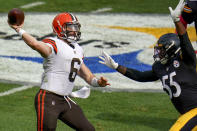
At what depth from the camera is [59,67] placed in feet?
20.3

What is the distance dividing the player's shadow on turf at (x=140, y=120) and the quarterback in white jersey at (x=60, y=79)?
90.3 inches

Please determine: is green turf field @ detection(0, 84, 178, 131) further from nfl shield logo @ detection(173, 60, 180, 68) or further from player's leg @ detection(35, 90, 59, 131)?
nfl shield logo @ detection(173, 60, 180, 68)

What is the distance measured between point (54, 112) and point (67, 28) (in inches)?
42.1

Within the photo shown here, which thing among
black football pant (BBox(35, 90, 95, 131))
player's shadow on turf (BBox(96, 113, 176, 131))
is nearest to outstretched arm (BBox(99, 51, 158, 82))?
black football pant (BBox(35, 90, 95, 131))

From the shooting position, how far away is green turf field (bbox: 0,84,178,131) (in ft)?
27.0

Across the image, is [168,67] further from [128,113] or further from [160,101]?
[160,101]

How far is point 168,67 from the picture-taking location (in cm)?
611


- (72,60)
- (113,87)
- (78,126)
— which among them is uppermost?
(72,60)

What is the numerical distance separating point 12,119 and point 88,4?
8.54 meters

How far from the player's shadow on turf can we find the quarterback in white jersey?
229cm

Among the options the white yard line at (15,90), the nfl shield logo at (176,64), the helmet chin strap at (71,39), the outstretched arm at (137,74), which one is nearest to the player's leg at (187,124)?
the nfl shield logo at (176,64)

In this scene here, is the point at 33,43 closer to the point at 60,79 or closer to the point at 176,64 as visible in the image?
the point at 60,79

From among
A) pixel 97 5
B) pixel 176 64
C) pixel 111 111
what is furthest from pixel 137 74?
pixel 97 5

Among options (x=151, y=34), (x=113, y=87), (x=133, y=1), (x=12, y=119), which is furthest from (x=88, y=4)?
(x=12, y=119)
